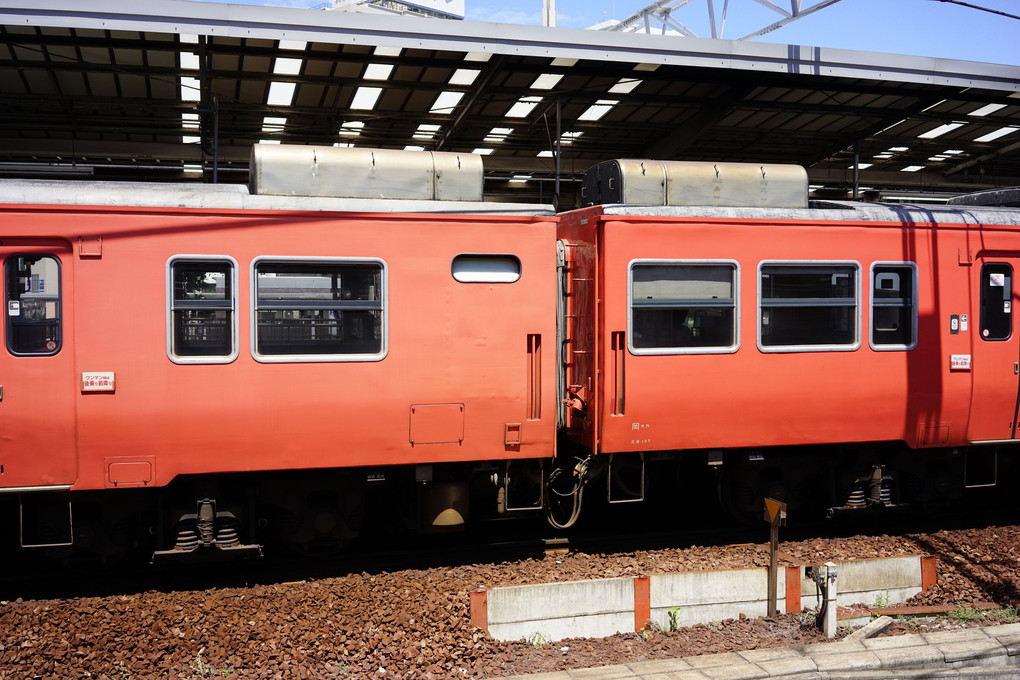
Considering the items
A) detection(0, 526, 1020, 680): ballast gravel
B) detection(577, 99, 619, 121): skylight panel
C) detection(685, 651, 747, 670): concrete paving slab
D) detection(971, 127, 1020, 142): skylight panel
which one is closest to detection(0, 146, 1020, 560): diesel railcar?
detection(0, 526, 1020, 680): ballast gravel

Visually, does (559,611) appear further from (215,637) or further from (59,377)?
(59,377)

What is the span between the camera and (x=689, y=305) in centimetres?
770

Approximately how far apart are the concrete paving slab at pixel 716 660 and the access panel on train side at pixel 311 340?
2.40 metres

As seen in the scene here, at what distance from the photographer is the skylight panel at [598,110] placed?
504 inches

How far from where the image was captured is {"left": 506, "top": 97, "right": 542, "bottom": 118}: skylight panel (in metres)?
12.5

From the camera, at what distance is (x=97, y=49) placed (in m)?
10.0

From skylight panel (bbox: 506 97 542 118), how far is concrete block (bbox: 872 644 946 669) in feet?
30.3

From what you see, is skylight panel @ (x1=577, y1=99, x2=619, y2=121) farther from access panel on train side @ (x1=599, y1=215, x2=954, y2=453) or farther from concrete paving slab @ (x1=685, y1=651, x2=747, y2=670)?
concrete paving slab @ (x1=685, y1=651, x2=747, y2=670)

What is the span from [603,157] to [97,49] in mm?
9669

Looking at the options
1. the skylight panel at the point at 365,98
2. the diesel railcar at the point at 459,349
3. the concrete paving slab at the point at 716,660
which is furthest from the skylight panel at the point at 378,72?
the concrete paving slab at the point at 716,660

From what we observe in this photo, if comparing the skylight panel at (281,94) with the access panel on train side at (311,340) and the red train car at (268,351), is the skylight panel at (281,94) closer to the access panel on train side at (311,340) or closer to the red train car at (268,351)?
the red train car at (268,351)

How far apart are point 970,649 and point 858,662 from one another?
3.05 ft

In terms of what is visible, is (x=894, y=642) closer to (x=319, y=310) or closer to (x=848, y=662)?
(x=848, y=662)

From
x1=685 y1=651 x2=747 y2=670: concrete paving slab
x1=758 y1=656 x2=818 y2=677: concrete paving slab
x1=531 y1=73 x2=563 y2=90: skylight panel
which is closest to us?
x1=758 y1=656 x2=818 y2=677: concrete paving slab
